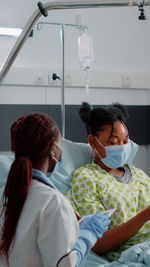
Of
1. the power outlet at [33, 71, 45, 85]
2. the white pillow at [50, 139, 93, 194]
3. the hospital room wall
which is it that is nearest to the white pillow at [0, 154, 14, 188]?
the white pillow at [50, 139, 93, 194]

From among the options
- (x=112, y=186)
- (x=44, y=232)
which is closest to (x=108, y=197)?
(x=112, y=186)

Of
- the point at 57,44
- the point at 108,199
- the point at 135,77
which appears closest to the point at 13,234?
the point at 108,199

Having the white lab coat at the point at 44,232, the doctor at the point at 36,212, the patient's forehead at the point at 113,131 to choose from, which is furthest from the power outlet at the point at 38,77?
the white lab coat at the point at 44,232

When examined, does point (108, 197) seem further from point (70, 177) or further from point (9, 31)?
point (9, 31)

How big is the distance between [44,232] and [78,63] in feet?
8.34

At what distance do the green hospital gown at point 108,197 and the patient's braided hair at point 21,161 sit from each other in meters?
0.69

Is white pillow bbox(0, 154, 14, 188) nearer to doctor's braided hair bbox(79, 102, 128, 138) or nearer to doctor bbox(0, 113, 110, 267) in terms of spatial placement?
doctor's braided hair bbox(79, 102, 128, 138)

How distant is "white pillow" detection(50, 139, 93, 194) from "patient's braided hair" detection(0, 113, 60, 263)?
31.9 inches

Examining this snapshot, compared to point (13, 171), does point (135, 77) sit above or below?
above

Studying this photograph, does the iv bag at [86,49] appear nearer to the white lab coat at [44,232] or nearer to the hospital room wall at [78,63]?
the hospital room wall at [78,63]

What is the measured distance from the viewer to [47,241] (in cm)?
107

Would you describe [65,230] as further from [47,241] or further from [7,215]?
[7,215]

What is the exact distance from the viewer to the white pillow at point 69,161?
198 centimetres

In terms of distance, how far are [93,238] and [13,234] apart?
292mm
